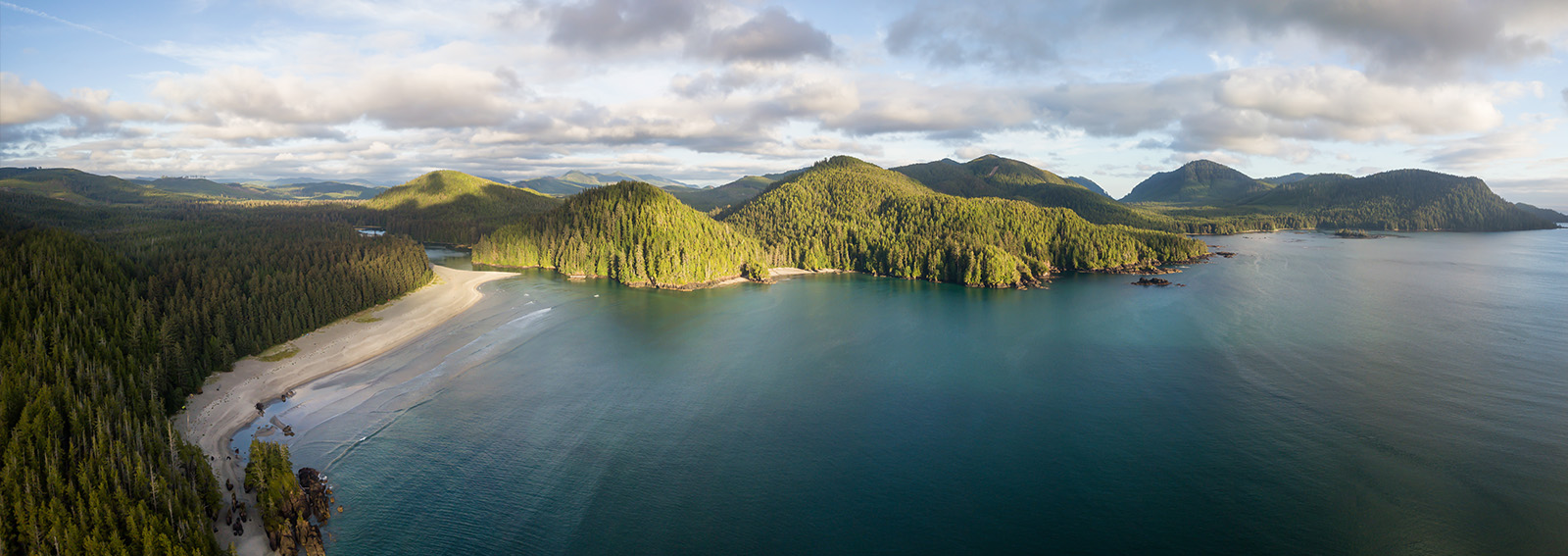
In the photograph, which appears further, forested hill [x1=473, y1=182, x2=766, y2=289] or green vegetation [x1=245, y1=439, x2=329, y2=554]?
forested hill [x1=473, y1=182, x2=766, y2=289]

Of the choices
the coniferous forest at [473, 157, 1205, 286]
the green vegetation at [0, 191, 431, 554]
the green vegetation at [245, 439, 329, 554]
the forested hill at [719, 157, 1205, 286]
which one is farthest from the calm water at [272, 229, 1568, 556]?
the forested hill at [719, 157, 1205, 286]

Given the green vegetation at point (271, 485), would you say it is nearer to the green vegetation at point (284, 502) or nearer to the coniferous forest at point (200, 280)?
the green vegetation at point (284, 502)

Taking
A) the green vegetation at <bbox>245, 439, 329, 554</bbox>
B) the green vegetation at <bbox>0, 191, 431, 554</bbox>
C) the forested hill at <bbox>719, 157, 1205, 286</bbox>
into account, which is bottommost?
the green vegetation at <bbox>245, 439, 329, 554</bbox>

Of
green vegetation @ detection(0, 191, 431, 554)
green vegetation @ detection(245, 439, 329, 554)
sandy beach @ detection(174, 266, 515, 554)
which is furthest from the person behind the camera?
sandy beach @ detection(174, 266, 515, 554)

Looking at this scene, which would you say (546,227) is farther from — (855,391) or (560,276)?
(855,391)

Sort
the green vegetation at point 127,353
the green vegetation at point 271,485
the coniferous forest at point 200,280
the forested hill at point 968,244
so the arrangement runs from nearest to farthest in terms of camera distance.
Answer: the green vegetation at point 127,353 < the coniferous forest at point 200,280 < the green vegetation at point 271,485 < the forested hill at point 968,244

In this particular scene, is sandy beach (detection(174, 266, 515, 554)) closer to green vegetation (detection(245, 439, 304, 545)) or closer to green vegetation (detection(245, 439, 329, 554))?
green vegetation (detection(245, 439, 304, 545))

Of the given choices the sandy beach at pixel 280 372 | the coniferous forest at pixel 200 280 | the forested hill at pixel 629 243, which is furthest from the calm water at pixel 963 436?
the forested hill at pixel 629 243

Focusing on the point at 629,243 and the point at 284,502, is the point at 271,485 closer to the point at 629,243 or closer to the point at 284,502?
the point at 284,502
